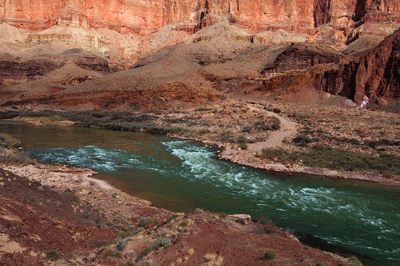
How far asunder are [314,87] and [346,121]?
596 inches

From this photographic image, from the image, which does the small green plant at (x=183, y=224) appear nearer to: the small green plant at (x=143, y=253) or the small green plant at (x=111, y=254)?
the small green plant at (x=143, y=253)

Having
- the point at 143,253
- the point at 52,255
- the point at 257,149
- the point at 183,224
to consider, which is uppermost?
the point at 52,255

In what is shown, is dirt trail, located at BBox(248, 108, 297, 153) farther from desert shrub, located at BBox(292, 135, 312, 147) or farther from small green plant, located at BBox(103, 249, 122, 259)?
small green plant, located at BBox(103, 249, 122, 259)

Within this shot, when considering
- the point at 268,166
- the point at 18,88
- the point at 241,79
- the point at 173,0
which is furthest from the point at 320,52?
the point at 173,0

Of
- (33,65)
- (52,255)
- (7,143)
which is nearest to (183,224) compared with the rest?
(52,255)

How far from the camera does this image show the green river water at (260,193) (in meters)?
8.10

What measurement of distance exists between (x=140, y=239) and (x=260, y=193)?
6367 mm

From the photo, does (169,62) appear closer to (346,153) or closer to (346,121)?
(346,121)

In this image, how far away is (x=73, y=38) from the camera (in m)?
85.1

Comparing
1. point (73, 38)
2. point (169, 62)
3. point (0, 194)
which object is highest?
point (73, 38)

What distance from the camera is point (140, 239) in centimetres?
640

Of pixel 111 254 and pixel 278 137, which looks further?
pixel 278 137

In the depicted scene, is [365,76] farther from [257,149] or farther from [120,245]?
[120,245]

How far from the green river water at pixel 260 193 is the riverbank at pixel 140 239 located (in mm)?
1822
